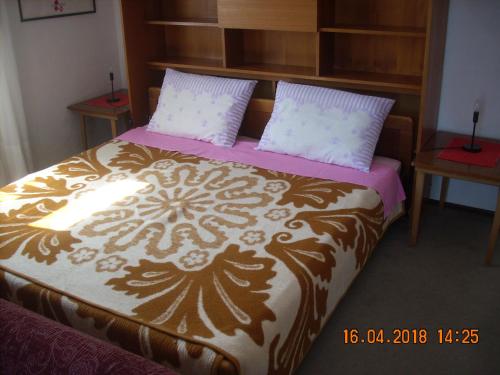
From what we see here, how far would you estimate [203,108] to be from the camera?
3146mm

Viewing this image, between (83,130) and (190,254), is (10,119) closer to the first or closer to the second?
(83,130)

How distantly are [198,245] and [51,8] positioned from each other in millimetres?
2063

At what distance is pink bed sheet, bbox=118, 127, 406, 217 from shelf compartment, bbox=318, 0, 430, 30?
0.70m

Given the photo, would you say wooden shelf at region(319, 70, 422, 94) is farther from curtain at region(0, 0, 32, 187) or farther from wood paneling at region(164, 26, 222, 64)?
curtain at region(0, 0, 32, 187)

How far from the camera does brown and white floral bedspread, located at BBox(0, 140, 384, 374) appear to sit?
170cm

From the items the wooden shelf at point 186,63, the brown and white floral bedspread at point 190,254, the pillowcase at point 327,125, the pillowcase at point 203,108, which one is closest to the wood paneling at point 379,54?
the pillowcase at point 327,125

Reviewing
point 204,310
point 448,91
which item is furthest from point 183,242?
point 448,91

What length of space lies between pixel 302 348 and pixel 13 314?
947 mm

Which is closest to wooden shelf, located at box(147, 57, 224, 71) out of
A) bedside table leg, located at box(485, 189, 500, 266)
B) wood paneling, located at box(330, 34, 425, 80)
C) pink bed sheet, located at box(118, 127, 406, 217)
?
pink bed sheet, located at box(118, 127, 406, 217)

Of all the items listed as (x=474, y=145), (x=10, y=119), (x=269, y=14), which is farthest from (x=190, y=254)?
(x=10, y=119)

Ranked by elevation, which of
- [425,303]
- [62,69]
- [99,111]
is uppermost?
[62,69]

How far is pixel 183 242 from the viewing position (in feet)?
6.98

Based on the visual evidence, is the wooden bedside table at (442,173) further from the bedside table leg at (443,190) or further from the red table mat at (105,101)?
the red table mat at (105,101)

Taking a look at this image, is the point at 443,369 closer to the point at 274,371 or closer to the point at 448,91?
the point at 274,371
